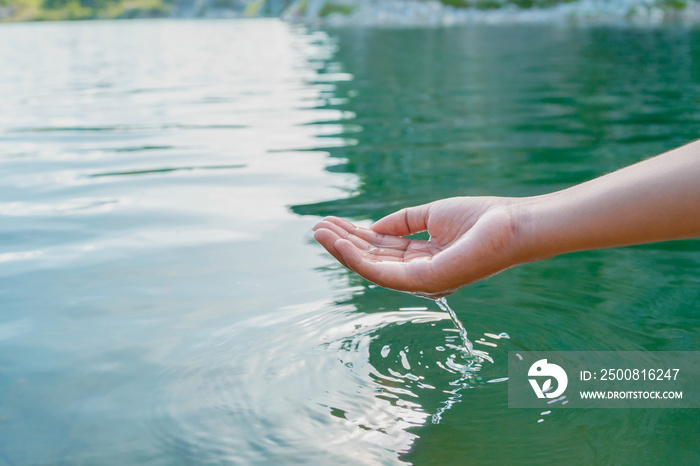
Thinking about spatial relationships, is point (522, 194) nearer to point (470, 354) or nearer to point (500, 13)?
point (470, 354)

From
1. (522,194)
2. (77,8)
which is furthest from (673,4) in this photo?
(77,8)

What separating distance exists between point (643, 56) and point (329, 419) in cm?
1785

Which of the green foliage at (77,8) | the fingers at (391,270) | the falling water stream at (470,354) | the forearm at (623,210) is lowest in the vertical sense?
the falling water stream at (470,354)

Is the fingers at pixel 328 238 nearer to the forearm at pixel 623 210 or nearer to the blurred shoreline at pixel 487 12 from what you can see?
the forearm at pixel 623 210

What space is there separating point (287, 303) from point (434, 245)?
91 cm

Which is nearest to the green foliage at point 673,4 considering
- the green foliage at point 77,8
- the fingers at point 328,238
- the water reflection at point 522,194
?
the water reflection at point 522,194

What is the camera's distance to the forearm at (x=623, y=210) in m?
2.21

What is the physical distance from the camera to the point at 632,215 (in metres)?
2.32

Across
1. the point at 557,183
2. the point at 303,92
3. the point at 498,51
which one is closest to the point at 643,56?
the point at 498,51

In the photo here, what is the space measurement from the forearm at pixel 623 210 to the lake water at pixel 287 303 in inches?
26.2

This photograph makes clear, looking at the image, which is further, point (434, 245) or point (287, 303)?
point (287, 303)

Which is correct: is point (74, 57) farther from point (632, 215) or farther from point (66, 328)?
point (632, 215)

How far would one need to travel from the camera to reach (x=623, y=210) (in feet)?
7.67

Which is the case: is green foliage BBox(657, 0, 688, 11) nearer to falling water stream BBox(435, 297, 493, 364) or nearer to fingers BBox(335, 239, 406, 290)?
falling water stream BBox(435, 297, 493, 364)
